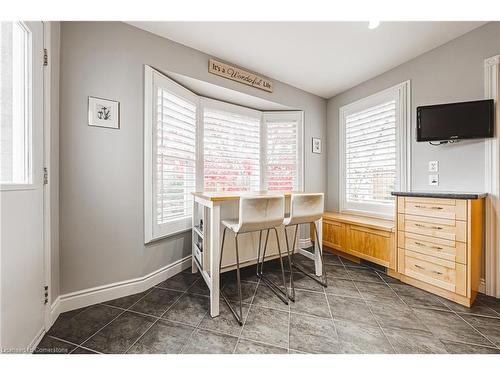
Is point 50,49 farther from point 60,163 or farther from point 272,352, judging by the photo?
point 272,352

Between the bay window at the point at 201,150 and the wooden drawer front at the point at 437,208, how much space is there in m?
1.55

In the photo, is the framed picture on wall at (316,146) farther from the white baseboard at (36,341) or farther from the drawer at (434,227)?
the white baseboard at (36,341)

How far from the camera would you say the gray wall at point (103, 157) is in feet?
5.39

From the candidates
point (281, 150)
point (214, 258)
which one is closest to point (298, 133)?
point (281, 150)

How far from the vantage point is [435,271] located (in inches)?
75.1

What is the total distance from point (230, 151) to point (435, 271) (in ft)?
8.88

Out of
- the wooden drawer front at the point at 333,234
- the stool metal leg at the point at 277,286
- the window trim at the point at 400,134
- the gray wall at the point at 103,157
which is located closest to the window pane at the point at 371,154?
the window trim at the point at 400,134

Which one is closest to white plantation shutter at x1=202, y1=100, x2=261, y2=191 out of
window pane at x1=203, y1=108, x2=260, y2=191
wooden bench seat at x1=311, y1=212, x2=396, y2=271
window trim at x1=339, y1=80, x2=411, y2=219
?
window pane at x1=203, y1=108, x2=260, y2=191

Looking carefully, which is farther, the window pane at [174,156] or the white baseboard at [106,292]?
the window pane at [174,156]

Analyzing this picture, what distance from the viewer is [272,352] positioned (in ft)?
4.16

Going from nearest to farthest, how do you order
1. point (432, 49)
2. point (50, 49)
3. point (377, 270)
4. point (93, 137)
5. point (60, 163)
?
point (50, 49), point (60, 163), point (93, 137), point (432, 49), point (377, 270)

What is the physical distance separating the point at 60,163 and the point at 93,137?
1.04ft
